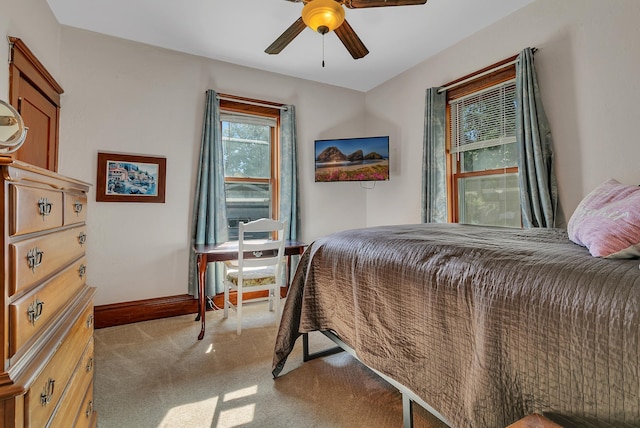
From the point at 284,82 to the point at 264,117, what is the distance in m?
0.54

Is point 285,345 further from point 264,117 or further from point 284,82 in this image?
point 284,82

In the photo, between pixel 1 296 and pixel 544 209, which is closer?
pixel 1 296

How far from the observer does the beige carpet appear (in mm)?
1508

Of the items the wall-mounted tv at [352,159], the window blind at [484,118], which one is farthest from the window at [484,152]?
the wall-mounted tv at [352,159]

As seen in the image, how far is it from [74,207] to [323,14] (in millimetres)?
1686

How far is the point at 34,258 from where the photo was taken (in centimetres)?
80

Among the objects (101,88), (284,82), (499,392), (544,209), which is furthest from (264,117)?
(499,392)

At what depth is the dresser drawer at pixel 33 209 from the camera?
0.70 meters

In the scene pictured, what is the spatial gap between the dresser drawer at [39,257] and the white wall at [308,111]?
5.33 feet

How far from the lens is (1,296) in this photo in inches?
25.5

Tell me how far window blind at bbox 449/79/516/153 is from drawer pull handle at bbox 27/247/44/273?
318 centimetres

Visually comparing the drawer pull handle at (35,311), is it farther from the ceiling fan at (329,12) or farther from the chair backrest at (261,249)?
the ceiling fan at (329,12)

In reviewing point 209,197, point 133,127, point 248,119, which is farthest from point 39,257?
point 248,119

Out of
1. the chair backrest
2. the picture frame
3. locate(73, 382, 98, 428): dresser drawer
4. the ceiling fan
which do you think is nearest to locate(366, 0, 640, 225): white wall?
the ceiling fan
